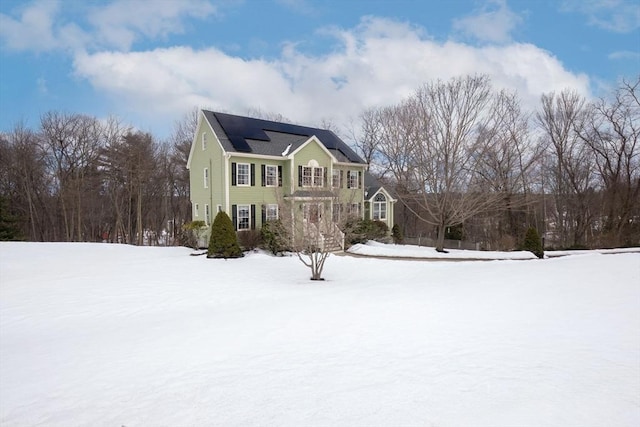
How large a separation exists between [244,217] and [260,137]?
5.63 metres

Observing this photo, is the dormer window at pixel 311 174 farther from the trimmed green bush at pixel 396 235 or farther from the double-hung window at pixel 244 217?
the trimmed green bush at pixel 396 235

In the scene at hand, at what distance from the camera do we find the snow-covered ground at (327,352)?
13.1 feet

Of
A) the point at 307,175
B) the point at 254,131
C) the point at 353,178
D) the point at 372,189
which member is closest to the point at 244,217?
the point at 307,175

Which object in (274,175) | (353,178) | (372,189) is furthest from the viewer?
(372,189)

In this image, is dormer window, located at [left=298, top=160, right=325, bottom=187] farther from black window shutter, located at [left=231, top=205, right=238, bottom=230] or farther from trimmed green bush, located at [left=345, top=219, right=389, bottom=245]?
black window shutter, located at [left=231, top=205, right=238, bottom=230]

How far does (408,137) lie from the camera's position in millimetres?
22734

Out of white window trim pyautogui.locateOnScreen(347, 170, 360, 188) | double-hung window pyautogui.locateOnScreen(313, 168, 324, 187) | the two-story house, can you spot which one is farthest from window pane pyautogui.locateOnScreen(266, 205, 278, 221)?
white window trim pyautogui.locateOnScreen(347, 170, 360, 188)

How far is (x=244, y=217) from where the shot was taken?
68.4 feet

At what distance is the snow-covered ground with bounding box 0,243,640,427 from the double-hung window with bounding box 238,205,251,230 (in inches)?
319

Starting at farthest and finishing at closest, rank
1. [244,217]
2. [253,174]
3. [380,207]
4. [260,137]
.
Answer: [380,207] → [260,137] → [253,174] → [244,217]

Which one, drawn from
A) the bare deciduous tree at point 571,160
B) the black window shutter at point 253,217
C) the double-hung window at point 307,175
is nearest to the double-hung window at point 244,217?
the black window shutter at point 253,217

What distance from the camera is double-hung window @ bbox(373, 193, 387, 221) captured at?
90.0 feet

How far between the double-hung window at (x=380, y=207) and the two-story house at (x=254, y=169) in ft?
7.19

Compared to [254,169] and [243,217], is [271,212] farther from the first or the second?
[254,169]
